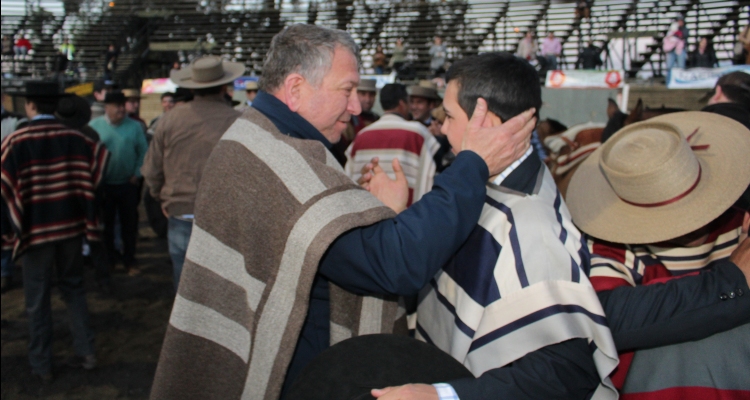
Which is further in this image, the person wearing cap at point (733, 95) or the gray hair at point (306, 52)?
the person wearing cap at point (733, 95)

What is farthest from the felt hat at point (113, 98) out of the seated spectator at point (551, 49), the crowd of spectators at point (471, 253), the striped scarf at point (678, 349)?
the seated spectator at point (551, 49)

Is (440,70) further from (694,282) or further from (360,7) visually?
(694,282)

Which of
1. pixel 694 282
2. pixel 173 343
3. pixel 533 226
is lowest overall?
pixel 173 343

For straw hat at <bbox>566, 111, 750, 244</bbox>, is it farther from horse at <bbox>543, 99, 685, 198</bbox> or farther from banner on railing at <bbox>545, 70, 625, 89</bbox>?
banner on railing at <bbox>545, 70, 625, 89</bbox>

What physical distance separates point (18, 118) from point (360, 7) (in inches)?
761

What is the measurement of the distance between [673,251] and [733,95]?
1628 mm

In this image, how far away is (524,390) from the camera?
1385mm

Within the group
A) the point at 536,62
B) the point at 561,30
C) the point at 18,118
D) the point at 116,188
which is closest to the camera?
the point at 116,188

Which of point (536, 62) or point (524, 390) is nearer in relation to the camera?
point (524, 390)

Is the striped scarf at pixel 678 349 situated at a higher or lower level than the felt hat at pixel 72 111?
lower

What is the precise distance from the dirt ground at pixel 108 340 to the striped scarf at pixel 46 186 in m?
0.91

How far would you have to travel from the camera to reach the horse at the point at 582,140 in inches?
143

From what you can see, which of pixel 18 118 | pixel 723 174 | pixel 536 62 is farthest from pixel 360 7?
pixel 723 174

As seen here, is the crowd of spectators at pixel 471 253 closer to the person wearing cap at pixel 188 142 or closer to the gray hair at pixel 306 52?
the gray hair at pixel 306 52
